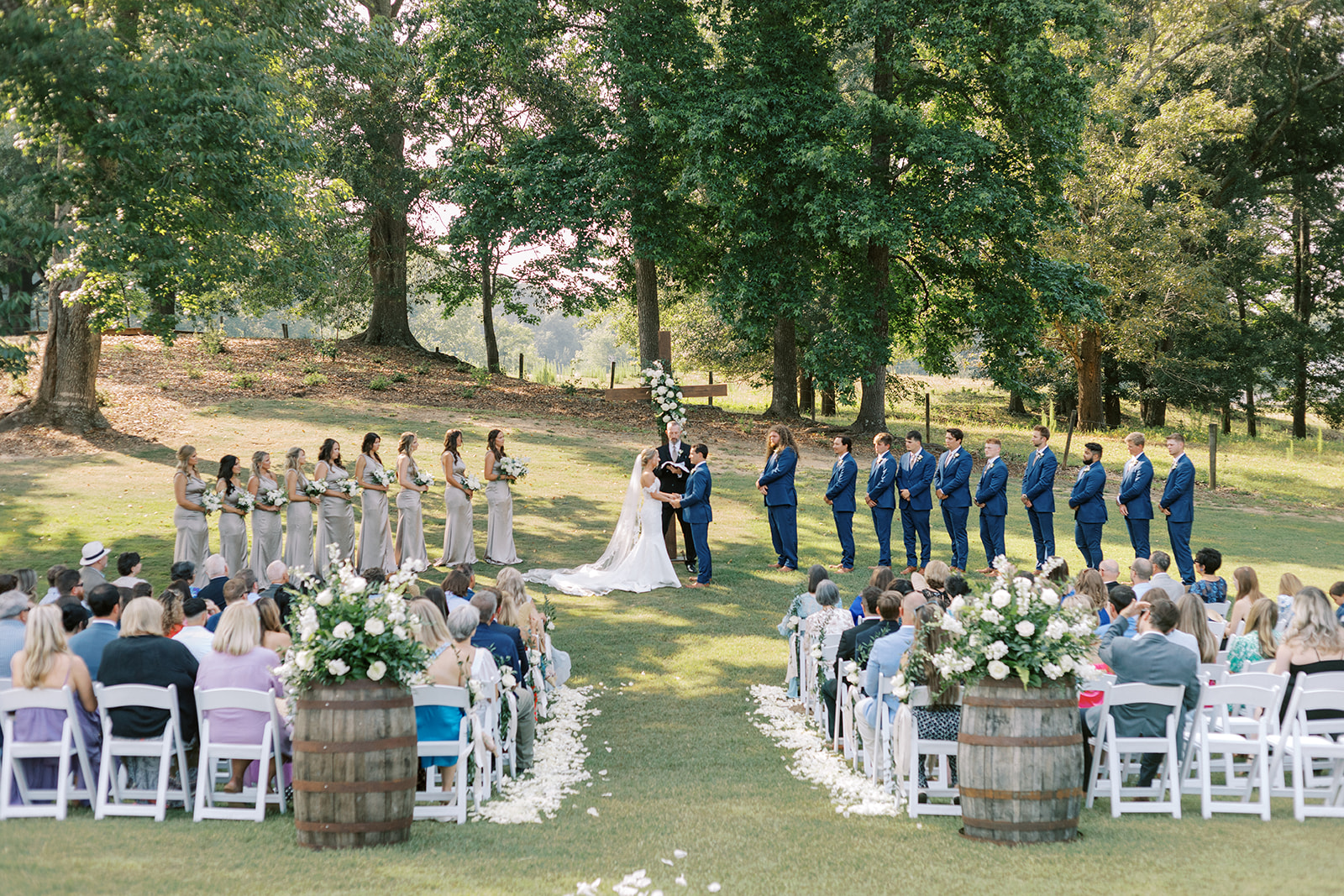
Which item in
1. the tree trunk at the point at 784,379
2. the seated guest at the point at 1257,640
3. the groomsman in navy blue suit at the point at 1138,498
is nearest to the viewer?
the seated guest at the point at 1257,640

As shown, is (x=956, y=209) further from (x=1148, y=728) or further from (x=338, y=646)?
(x=338, y=646)

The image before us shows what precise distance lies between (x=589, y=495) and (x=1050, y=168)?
14.3m

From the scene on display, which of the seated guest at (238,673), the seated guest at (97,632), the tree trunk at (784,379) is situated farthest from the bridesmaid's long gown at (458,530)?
the tree trunk at (784,379)

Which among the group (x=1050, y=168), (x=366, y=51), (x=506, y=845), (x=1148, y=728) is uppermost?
(x=366, y=51)

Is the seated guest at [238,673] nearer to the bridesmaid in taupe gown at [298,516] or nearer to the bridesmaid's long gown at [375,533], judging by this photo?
the bridesmaid in taupe gown at [298,516]

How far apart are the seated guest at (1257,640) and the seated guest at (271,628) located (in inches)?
263

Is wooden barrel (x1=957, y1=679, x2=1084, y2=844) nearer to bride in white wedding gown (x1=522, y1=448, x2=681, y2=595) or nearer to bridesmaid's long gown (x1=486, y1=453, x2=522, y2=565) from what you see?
bride in white wedding gown (x1=522, y1=448, x2=681, y2=595)

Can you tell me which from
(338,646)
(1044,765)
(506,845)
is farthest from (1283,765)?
(338,646)

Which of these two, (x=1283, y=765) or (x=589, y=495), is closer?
(x=1283, y=765)

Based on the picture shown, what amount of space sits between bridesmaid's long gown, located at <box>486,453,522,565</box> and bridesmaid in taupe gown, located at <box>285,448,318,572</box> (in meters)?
2.40

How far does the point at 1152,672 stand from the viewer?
20.2ft

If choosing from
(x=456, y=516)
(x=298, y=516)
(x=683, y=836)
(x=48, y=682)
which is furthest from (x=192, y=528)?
(x=683, y=836)

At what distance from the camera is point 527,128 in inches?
1148

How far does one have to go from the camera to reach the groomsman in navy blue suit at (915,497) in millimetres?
13969
